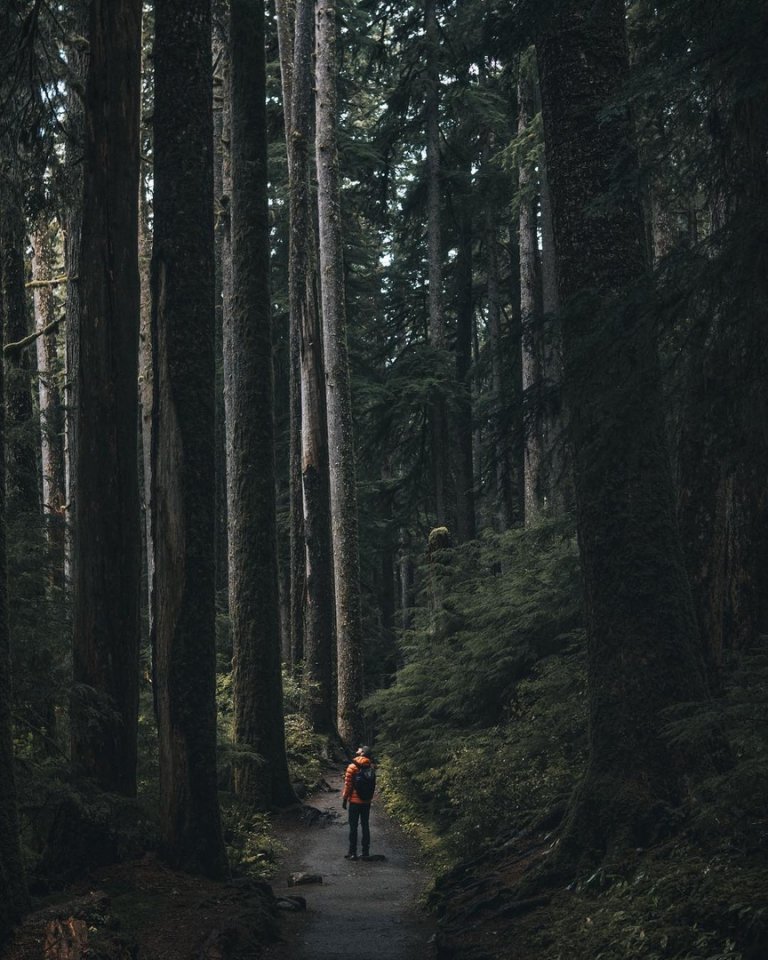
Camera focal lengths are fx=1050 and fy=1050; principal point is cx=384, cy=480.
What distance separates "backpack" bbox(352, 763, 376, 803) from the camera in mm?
14047

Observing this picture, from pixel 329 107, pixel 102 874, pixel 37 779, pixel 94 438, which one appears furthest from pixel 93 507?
pixel 329 107

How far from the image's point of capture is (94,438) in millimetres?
10883

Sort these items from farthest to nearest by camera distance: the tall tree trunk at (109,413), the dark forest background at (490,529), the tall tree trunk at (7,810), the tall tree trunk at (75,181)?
the tall tree trunk at (75,181) < the tall tree trunk at (109,413) < the tall tree trunk at (7,810) < the dark forest background at (490,529)

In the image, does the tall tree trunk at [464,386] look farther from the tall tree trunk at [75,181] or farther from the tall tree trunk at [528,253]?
the tall tree trunk at [75,181]

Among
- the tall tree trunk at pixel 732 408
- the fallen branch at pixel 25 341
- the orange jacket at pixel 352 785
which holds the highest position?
the fallen branch at pixel 25 341

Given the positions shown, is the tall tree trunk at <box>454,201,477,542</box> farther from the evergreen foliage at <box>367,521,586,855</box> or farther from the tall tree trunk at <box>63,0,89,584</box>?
the tall tree trunk at <box>63,0,89,584</box>

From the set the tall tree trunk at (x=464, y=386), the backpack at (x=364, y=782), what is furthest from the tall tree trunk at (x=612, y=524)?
the tall tree trunk at (x=464, y=386)

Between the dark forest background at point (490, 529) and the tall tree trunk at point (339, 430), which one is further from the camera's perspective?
the tall tree trunk at point (339, 430)

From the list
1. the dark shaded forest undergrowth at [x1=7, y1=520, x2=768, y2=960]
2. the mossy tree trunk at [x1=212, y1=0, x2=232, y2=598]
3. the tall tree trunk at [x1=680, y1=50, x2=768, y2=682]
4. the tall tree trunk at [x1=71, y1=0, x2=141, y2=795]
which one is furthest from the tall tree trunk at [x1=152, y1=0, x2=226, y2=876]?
the mossy tree trunk at [x1=212, y1=0, x2=232, y2=598]

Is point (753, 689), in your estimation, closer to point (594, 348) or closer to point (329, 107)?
point (594, 348)

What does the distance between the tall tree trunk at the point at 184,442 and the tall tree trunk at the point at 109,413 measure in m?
0.41

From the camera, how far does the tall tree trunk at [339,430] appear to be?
2434 centimetres

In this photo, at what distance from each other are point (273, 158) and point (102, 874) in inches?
1108

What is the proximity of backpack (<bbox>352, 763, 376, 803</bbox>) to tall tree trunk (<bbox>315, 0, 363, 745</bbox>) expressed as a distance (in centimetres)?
996
